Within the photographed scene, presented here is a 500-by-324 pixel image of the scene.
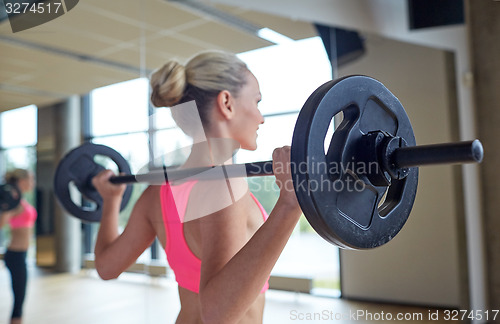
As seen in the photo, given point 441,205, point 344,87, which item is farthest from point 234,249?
point 441,205

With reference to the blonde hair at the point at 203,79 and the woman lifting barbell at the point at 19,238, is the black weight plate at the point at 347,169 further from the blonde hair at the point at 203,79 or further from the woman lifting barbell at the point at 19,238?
the woman lifting barbell at the point at 19,238

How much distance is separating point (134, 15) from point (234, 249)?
1.35m

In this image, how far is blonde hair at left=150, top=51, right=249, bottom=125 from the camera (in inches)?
33.1

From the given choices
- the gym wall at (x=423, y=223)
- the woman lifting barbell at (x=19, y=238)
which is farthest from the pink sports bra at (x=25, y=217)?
the gym wall at (x=423, y=223)

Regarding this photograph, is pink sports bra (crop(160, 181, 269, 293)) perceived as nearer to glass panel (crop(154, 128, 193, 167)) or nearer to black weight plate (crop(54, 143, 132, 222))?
glass panel (crop(154, 128, 193, 167))

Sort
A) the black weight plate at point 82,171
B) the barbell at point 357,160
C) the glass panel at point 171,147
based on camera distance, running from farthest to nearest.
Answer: the black weight plate at point 82,171, the glass panel at point 171,147, the barbell at point 357,160

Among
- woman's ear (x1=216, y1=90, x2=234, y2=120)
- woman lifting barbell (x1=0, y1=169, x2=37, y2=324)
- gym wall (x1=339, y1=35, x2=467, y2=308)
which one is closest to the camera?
woman's ear (x1=216, y1=90, x2=234, y2=120)

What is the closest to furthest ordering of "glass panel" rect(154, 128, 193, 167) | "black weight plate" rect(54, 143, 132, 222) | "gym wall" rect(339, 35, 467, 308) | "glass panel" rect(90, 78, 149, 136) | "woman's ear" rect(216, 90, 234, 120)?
1. "woman's ear" rect(216, 90, 234, 120)
2. "glass panel" rect(154, 128, 193, 167)
3. "black weight plate" rect(54, 143, 132, 222)
4. "glass panel" rect(90, 78, 149, 136)
5. "gym wall" rect(339, 35, 467, 308)

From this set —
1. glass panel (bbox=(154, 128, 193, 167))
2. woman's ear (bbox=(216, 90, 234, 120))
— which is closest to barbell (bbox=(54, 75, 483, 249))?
woman's ear (bbox=(216, 90, 234, 120))

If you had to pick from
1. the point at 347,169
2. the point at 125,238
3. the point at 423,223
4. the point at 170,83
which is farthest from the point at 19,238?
the point at 423,223

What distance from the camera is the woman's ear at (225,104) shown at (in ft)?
2.74

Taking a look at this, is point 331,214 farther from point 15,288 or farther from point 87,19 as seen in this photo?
point 15,288

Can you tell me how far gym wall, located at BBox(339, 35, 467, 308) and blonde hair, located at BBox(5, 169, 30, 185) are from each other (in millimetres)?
1370

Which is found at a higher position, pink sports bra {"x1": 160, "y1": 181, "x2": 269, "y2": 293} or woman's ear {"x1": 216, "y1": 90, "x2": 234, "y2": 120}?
woman's ear {"x1": 216, "y1": 90, "x2": 234, "y2": 120}
